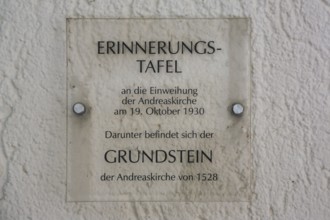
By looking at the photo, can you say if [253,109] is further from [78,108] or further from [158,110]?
[78,108]

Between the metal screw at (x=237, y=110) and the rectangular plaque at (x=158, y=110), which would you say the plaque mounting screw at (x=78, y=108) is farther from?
Result: the metal screw at (x=237, y=110)

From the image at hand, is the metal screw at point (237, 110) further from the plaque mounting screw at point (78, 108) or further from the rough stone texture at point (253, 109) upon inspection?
the plaque mounting screw at point (78, 108)

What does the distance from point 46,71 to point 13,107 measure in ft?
0.62

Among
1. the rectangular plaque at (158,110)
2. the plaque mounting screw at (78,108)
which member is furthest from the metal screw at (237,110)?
the plaque mounting screw at (78,108)

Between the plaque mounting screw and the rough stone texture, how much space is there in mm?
57

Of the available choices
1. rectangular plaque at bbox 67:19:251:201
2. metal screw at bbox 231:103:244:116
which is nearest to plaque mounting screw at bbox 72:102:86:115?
rectangular plaque at bbox 67:19:251:201

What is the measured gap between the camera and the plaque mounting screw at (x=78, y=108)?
5.93 feet

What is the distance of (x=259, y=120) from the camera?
5.92 feet

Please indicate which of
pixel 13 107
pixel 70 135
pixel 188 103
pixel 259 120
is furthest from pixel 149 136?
pixel 13 107

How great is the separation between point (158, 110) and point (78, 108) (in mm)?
311

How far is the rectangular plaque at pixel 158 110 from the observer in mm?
1804

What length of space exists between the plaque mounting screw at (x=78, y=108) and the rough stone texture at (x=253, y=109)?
6cm

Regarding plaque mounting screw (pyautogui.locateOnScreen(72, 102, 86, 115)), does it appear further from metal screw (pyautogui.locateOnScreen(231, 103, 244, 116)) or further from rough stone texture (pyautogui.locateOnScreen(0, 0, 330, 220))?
metal screw (pyautogui.locateOnScreen(231, 103, 244, 116))

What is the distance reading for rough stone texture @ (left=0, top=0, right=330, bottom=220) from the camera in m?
1.79
